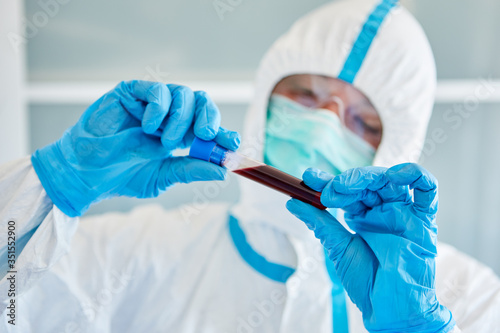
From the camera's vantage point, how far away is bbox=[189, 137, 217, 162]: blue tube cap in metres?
0.85

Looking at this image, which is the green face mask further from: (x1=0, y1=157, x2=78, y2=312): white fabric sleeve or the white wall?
the white wall

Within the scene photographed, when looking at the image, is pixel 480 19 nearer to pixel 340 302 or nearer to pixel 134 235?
pixel 340 302

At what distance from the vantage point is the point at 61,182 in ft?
2.85

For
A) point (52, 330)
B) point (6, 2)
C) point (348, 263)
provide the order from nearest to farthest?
point (348, 263), point (52, 330), point (6, 2)

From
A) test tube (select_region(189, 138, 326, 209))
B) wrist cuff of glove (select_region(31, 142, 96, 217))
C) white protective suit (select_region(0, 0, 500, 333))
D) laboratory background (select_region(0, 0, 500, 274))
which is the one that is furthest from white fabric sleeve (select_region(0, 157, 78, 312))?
laboratory background (select_region(0, 0, 500, 274))

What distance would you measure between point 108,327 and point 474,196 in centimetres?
148

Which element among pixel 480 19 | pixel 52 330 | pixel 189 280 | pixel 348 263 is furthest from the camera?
pixel 480 19

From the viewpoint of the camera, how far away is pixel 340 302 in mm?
1139

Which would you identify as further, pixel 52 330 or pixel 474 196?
pixel 474 196

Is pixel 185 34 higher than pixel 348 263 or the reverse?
higher

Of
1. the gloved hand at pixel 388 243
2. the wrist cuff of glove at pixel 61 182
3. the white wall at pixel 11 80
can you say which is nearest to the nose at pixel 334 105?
the gloved hand at pixel 388 243

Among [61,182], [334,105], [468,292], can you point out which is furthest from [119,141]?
[468,292]

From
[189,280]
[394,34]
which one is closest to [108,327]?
[189,280]

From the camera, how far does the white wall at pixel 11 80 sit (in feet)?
5.23
